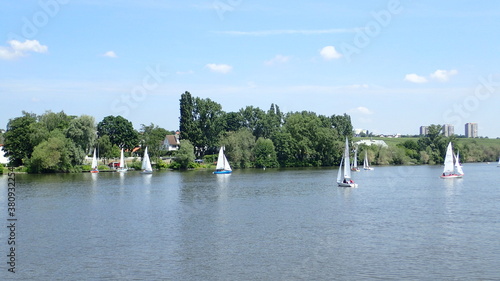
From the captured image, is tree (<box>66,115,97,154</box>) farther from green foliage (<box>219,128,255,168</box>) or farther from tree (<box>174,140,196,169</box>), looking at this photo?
green foliage (<box>219,128,255,168</box>)

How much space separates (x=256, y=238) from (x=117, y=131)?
317 ft

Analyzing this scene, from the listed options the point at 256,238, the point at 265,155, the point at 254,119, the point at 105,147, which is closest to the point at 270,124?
the point at 254,119

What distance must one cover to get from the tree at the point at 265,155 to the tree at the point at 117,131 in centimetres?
2899

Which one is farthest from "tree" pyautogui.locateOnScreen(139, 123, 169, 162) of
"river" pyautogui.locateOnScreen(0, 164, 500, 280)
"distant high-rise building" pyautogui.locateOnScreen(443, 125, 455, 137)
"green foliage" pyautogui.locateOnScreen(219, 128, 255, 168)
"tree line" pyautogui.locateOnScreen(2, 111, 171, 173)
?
"distant high-rise building" pyautogui.locateOnScreen(443, 125, 455, 137)

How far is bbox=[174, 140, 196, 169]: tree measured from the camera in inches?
4223

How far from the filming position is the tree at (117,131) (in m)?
119

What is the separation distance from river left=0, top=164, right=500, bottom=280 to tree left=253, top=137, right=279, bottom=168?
68622 mm

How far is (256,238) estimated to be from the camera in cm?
2866

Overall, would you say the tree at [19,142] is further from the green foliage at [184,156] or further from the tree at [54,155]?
the green foliage at [184,156]

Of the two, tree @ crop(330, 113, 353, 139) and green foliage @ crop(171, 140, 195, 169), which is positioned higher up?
tree @ crop(330, 113, 353, 139)

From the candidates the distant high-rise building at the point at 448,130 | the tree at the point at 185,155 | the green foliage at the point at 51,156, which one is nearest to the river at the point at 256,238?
the green foliage at the point at 51,156

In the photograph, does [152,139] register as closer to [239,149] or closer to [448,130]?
[239,149]

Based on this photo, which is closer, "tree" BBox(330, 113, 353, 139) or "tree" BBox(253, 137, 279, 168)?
"tree" BBox(253, 137, 279, 168)

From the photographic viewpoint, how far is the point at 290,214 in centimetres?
3791
